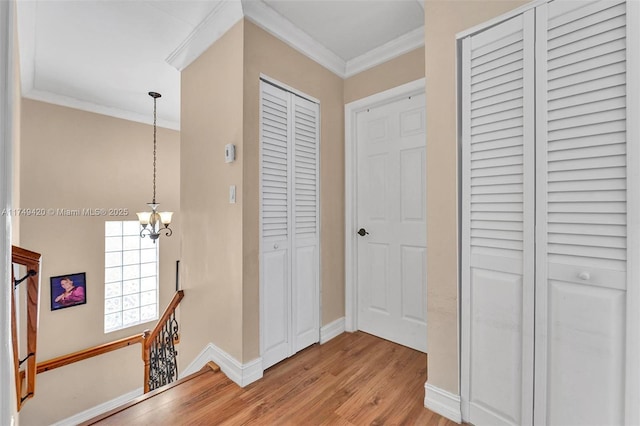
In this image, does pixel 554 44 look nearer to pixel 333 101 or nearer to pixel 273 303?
pixel 333 101

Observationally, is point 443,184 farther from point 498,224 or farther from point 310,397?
point 310,397

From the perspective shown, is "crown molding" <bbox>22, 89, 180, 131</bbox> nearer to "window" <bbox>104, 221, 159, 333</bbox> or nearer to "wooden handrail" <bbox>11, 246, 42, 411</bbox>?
"window" <bbox>104, 221, 159, 333</bbox>

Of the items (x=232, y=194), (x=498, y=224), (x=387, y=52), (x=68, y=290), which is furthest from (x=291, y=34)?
(x=68, y=290)

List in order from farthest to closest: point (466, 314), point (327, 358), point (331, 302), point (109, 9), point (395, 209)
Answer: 1. point (331, 302)
2. point (395, 209)
3. point (327, 358)
4. point (109, 9)
5. point (466, 314)

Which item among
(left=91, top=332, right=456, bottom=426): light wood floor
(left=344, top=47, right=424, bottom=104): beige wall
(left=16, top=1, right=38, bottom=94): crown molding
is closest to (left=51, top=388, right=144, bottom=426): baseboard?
(left=91, top=332, right=456, bottom=426): light wood floor

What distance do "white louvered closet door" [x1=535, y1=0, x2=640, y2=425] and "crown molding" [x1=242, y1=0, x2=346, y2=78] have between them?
154 cm

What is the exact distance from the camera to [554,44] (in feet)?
4.19

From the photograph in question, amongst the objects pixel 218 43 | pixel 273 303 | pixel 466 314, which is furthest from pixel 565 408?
pixel 218 43

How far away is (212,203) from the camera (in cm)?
224

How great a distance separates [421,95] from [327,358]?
2.14m

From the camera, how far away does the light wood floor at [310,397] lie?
→ 162 centimetres

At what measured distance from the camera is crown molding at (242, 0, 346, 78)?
197 centimetres

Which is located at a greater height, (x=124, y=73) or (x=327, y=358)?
(x=124, y=73)

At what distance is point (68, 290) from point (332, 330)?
11.5 ft
